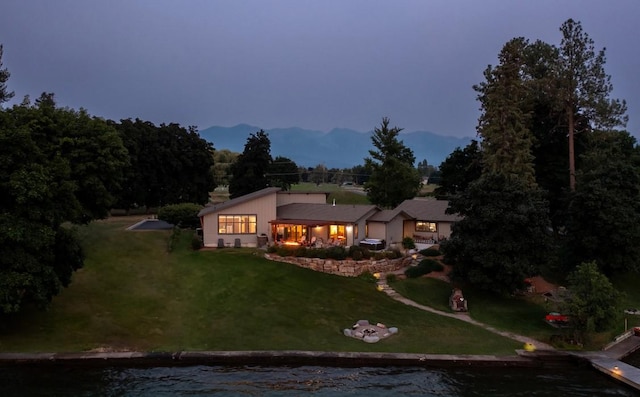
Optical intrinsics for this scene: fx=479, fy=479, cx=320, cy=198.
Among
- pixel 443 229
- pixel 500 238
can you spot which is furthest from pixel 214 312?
pixel 443 229

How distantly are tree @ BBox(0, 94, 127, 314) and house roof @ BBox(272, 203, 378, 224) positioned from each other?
57.1 feet

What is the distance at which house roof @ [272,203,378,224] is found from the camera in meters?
42.2

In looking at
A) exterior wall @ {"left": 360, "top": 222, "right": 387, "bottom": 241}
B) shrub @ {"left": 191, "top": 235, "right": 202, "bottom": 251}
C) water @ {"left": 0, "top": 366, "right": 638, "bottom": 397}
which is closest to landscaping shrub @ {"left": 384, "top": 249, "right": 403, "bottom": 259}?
exterior wall @ {"left": 360, "top": 222, "right": 387, "bottom": 241}

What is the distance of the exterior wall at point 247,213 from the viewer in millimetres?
42125

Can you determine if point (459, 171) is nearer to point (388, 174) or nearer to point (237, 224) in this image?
point (388, 174)

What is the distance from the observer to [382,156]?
204 ft

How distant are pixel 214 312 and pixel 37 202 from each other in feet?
38.7

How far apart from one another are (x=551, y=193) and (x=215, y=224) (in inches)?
1370

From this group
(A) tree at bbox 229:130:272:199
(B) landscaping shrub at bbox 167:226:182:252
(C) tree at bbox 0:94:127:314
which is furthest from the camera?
(A) tree at bbox 229:130:272:199

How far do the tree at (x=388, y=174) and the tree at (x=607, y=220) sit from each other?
2389cm

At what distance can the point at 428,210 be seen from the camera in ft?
167

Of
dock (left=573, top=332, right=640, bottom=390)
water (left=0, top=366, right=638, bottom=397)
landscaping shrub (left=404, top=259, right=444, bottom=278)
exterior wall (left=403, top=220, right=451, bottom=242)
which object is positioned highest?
exterior wall (left=403, top=220, right=451, bottom=242)

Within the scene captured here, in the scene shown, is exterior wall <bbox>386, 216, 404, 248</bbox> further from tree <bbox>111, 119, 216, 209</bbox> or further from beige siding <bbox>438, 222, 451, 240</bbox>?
tree <bbox>111, 119, 216, 209</bbox>

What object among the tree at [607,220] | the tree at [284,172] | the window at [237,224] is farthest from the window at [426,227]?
the tree at [284,172]
